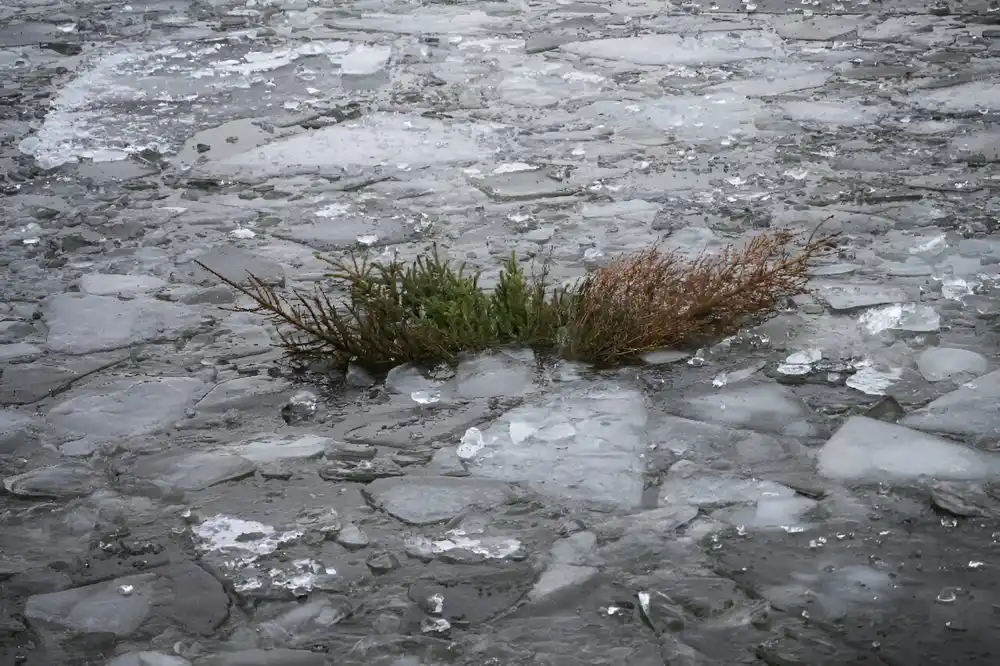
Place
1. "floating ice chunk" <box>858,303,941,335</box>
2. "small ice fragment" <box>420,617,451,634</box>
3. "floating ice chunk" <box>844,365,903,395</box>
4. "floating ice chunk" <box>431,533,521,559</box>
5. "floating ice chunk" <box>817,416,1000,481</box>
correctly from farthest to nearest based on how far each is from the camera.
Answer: "floating ice chunk" <box>858,303,941,335</box> < "floating ice chunk" <box>844,365,903,395</box> < "floating ice chunk" <box>817,416,1000,481</box> < "floating ice chunk" <box>431,533,521,559</box> < "small ice fragment" <box>420,617,451,634</box>

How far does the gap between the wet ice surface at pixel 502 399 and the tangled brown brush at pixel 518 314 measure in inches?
3.9

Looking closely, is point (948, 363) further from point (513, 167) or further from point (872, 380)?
point (513, 167)

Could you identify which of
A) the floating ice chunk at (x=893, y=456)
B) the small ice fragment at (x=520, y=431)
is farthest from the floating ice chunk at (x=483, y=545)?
the floating ice chunk at (x=893, y=456)

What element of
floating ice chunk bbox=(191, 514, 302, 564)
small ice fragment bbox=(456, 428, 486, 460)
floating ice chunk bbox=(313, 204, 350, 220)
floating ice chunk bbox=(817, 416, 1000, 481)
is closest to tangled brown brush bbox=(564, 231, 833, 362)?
small ice fragment bbox=(456, 428, 486, 460)

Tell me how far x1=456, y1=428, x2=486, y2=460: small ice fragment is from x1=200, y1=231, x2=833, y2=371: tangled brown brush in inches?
16.6

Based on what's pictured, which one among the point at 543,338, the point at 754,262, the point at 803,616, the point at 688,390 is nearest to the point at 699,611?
the point at 803,616

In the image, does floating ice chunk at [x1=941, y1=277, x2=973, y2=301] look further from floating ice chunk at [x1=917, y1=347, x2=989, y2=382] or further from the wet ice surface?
floating ice chunk at [x1=917, y1=347, x2=989, y2=382]

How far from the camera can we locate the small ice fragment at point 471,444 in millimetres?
3000

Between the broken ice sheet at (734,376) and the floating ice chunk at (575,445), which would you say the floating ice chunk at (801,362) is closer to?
the broken ice sheet at (734,376)

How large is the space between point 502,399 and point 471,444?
0.27 metres

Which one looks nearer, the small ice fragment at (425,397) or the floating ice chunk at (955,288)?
the small ice fragment at (425,397)

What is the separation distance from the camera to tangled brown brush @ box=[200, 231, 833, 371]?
3.42m

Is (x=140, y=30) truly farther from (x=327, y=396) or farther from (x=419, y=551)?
(x=419, y=551)

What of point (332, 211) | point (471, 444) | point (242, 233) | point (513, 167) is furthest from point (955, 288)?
point (242, 233)
